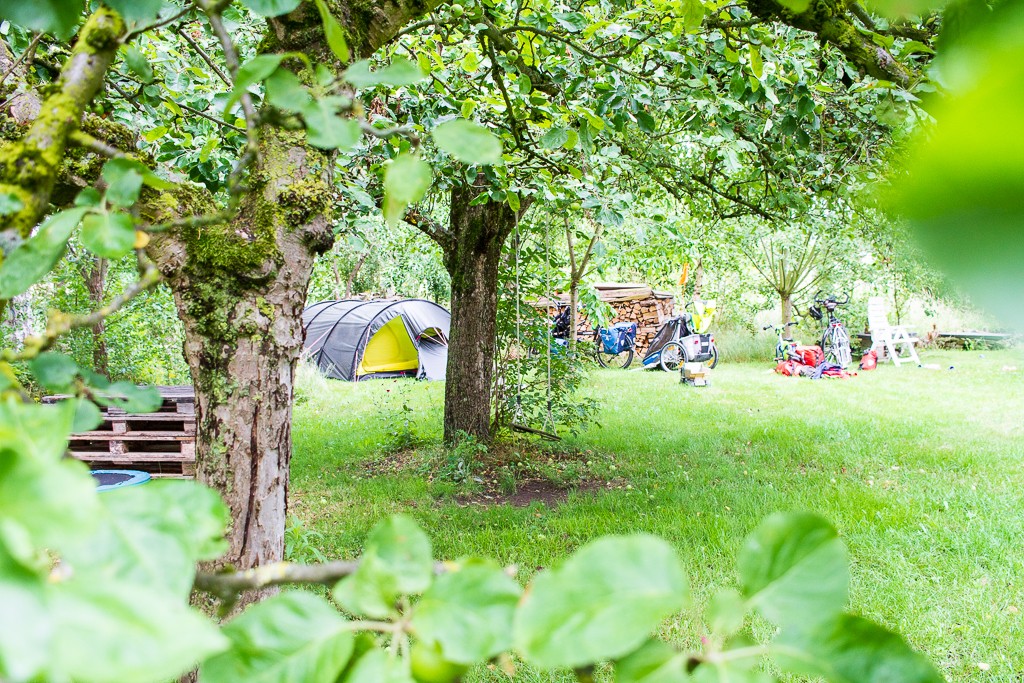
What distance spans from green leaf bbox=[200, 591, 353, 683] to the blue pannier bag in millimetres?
12075

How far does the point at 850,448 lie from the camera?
5680mm

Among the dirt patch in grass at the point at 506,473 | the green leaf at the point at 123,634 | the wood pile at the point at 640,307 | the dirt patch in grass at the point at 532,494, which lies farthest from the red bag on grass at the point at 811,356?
the green leaf at the point at 123,634

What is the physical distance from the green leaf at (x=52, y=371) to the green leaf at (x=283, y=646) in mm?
283

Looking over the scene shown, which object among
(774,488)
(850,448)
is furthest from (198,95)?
(850,448)

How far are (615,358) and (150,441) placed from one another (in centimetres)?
950

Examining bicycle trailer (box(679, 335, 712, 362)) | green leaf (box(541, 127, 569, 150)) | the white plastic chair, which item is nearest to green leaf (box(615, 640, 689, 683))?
green leaf (box(541, 127, 569, 150))

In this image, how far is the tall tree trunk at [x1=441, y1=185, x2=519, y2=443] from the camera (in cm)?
515

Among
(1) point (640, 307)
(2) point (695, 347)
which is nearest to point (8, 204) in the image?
(2) point (695, 347)

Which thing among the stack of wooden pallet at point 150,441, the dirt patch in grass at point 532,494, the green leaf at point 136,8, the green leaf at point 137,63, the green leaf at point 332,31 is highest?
the green leaf at point 137,63

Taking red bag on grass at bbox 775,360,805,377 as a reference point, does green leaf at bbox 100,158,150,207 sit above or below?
above

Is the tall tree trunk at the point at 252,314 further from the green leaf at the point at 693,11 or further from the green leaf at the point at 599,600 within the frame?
the green leaf at the point at 599,600

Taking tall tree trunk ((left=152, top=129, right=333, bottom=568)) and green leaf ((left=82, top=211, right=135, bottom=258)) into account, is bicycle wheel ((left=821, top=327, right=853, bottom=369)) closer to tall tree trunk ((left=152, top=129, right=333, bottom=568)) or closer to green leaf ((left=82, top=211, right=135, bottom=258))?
tall tree trunk ((left=152, top=129, right=333, bottom=568))

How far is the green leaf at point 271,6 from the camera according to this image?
460mm

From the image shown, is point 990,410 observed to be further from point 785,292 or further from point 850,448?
point 785,292
